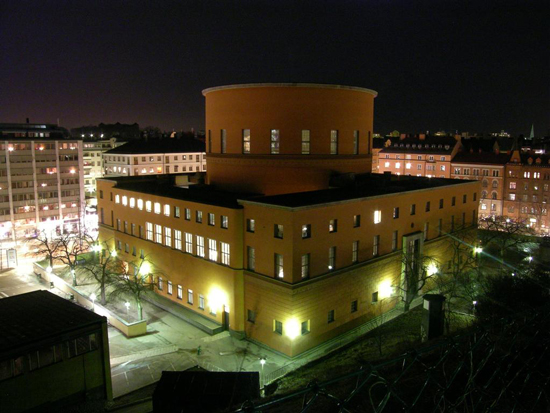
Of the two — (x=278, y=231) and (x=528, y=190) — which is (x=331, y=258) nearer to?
(x=278, y=231)

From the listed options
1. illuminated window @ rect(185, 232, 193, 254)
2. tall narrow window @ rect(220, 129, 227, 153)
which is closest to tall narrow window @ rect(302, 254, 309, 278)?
illuminated window @ rect(185, 232, 193, 254)

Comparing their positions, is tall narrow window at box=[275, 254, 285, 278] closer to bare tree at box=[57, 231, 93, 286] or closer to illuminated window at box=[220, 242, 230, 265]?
illuminated window at box=[220, 242, 230, 265]

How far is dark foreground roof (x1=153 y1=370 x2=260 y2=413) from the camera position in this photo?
18000mm

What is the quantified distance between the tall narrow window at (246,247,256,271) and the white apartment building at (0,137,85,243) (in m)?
48.5

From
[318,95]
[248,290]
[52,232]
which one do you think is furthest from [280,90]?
[52,232]

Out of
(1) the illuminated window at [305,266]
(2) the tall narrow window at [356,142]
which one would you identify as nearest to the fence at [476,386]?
(1) the illuminated window at [305,266]

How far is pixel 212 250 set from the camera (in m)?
30.6

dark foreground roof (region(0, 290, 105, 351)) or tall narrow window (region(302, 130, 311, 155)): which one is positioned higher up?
tall narrow window (region(302, 130, 311, 155))

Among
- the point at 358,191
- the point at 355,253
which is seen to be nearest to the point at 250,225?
the point at 355,253

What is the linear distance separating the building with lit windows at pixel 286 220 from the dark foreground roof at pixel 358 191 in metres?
0.13

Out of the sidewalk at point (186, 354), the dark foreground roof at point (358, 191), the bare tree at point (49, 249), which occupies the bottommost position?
the sidewalk at point (186, 354)

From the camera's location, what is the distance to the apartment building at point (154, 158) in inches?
3073

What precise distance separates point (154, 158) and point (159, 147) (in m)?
2.57

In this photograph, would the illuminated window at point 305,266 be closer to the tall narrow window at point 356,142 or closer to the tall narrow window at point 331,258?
the tall narrow window at point 331,258
